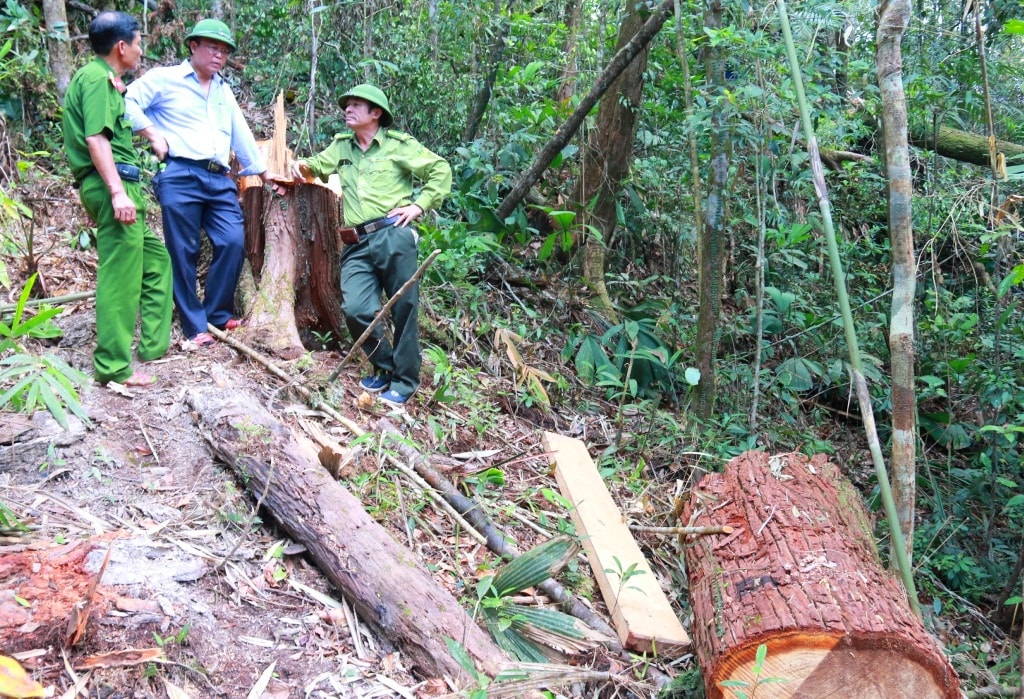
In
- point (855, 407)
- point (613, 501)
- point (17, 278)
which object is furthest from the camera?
point (855, 407)

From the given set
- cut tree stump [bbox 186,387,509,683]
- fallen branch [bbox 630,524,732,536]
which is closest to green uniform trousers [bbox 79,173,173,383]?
cut tree stump [bbox 186,387,509,683]

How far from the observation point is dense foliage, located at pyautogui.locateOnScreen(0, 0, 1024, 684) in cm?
674

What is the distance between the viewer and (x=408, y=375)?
19.6 feet

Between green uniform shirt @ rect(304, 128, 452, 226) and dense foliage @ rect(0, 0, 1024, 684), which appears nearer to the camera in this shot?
green uniform shirt @ rect(304, 128, 452, 226)

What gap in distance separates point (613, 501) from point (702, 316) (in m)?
2.38

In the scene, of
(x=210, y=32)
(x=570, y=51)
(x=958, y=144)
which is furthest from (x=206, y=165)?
(x=958, y=144)

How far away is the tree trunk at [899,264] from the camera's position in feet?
14.5

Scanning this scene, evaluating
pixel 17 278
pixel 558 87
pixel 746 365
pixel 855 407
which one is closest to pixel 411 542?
pixel 17 278

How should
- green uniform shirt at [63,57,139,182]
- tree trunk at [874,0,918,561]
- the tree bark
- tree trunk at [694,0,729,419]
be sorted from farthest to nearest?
the tree bark
tree trunk at [694,0,729,419]
green uniform shirt at [63,57,139,182]
tree trunk at [874,0,918,561]

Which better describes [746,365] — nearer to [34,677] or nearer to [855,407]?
[855,407]

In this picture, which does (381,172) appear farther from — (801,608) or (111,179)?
(801,608)

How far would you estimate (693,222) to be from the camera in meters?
8.94

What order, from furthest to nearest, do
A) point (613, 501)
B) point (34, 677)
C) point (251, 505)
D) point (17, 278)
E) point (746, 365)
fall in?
1. point (746, 365)
2. point (17, 278)
3. point (613, 501)
4. point (251, 505)
5. point (34, 677)

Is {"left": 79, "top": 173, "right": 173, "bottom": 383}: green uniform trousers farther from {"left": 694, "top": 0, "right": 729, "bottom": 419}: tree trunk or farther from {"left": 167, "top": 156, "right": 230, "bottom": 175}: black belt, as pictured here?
{"left": 694, "top": 0, "right": 729, "bottom": 419}: tree trunk
